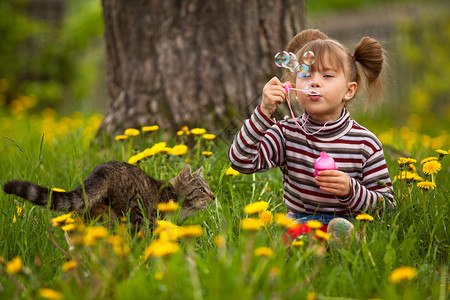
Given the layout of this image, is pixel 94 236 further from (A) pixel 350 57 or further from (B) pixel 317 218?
(A) pixel 350 57

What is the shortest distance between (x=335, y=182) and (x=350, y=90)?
1.81ft

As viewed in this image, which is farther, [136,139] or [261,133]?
[136,139]

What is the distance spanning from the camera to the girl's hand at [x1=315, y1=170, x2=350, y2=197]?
222 centimetres

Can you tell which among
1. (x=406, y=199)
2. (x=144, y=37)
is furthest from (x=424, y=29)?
(x=406, y=199)

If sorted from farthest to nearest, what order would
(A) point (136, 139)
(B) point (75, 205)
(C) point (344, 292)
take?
1. (A) point (136, 139)
2. (B) point (75, 205)
3. (C) point (344, 292)

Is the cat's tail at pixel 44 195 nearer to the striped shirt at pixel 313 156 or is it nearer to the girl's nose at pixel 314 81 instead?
the striped shirt at pixel 313 156

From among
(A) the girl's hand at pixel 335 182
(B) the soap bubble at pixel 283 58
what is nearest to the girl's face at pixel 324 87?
(B) the soap bubble at pixel 283 58

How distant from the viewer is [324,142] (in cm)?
246

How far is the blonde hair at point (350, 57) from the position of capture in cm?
239

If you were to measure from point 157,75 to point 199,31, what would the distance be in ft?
1.65

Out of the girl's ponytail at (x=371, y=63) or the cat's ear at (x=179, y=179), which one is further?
the cat's ear at (x=179, y=179)

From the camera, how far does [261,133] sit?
232 centimetres

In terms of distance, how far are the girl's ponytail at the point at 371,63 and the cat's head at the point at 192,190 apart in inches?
41.8

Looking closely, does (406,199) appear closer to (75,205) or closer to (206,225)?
(206,225)
